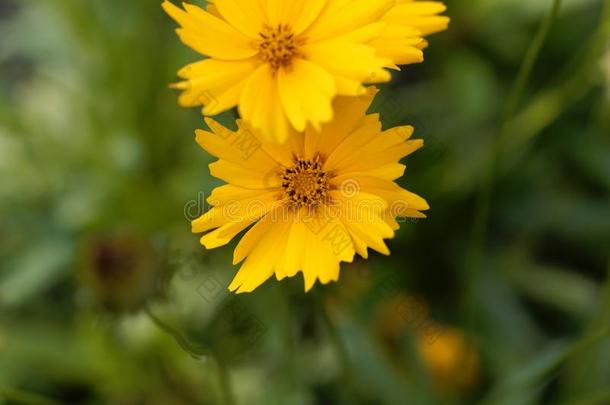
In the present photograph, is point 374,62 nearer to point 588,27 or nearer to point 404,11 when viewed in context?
point 404,11

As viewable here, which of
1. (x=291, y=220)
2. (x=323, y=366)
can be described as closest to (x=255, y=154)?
(x=291, y=220)

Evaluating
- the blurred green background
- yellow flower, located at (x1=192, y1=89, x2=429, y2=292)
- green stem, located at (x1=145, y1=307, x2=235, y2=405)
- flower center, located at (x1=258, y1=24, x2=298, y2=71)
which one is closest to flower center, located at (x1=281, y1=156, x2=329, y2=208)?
yellow flower, located at (x1=192, y1=89, x2=429, y2=292)

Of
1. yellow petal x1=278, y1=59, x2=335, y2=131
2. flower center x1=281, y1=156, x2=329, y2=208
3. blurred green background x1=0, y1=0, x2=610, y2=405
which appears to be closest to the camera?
yellow petal x1=278, y1=59, x2=335, y2=131

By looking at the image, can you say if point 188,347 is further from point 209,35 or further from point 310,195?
point 209,35

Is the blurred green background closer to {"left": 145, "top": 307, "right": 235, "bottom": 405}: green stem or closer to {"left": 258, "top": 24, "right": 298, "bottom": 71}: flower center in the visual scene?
{"left": 145, "top": 307, "right": 235, "bottom": 405}: green stem

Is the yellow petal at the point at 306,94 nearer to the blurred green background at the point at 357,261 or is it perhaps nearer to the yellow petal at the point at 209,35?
the yellow petal at the point at 209,35

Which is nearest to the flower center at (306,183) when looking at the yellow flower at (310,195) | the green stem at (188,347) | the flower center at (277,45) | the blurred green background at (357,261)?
the yellow flower at (310,195)

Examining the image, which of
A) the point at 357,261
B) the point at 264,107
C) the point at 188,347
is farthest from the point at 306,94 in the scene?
the point at 357,261

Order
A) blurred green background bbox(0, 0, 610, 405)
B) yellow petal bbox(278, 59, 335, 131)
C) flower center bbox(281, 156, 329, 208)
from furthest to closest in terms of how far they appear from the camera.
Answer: blurred green background bbox(0, 0, 610, 405), flower center bbox(281, 156, 329, 208), yellow petal bbox(278, 59, 335, 131)
